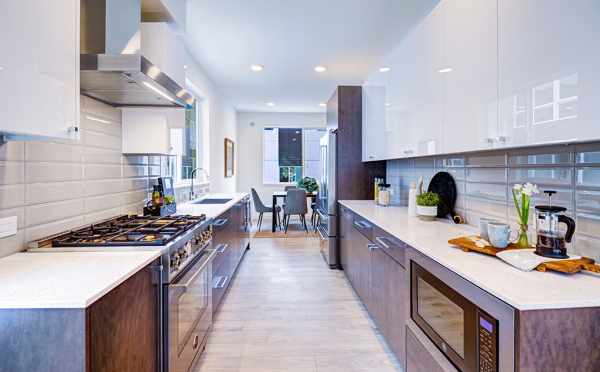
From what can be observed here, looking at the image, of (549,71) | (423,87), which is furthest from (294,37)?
(549,71)

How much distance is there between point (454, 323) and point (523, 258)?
364 millimetres

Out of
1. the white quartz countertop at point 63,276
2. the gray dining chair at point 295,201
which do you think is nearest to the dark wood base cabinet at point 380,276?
the white quartz countertop at point 63,276

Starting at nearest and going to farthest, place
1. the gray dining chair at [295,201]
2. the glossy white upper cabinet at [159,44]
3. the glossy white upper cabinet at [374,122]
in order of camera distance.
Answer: the glossy white upper cabinet at [159,44]
the glossy white upper cabinet at [374,122]
the gray dining chair at [295,201]

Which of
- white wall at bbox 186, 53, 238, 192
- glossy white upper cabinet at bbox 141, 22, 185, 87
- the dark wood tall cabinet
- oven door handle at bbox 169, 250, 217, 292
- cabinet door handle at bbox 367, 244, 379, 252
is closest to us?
oven door handle at bbox 169, 250, 217, 292

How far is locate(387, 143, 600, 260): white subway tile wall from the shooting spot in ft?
4.77

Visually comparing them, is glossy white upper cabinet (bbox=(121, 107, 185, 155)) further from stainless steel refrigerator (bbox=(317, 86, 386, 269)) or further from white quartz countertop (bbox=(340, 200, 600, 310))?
stainless steel refrigerator (bbox=(317, 86, 386, 269))

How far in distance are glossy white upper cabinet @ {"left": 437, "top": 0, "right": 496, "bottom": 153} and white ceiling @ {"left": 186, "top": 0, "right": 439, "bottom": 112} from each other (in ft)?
4.14

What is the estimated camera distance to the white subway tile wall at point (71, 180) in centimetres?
151

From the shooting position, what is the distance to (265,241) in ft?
19.7

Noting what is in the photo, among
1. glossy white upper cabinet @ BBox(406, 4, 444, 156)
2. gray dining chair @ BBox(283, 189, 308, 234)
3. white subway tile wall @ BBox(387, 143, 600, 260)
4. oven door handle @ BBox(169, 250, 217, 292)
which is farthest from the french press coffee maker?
gray dining chair @ BBox(283, 189, 308, 234)

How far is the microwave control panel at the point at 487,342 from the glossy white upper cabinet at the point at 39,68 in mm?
1636

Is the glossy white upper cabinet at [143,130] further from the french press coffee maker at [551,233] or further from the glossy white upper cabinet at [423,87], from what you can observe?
the french press coffee maker at [551,233]

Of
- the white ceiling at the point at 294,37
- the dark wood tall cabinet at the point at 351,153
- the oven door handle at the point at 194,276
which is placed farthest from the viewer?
the dark wood tall cabinet at the point at 351,153

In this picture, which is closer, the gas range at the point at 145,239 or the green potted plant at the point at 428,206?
the gas range at the point at 145,239
